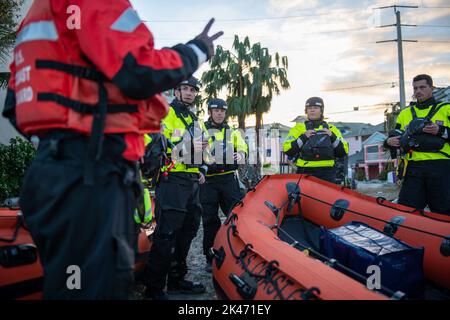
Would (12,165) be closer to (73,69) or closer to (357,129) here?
(73,69)

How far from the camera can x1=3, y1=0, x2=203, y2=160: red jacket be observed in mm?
1230

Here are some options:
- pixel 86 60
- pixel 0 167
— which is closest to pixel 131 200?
pixel 86 60

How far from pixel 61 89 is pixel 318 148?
140 inches

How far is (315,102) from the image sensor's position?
179 inches

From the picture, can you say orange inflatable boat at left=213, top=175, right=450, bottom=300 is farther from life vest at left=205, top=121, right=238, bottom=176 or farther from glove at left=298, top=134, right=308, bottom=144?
glove at left=298, top=134, right=308, bottom=144

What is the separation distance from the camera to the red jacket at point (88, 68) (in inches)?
48.4

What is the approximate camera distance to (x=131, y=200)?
1.34 m

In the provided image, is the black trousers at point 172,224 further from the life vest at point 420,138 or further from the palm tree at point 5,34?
the palm tree at point 5,34

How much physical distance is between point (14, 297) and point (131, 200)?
3.80ft

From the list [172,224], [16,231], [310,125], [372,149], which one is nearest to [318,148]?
[310,125]

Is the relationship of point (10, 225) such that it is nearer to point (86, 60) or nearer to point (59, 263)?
point (59, 263)

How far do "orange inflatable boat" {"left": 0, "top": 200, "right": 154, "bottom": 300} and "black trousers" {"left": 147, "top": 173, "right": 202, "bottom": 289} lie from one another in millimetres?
910

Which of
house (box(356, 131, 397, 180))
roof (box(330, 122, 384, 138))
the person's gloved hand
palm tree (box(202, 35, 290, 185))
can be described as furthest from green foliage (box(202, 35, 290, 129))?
roof (box(330, 122, 384, 138))
